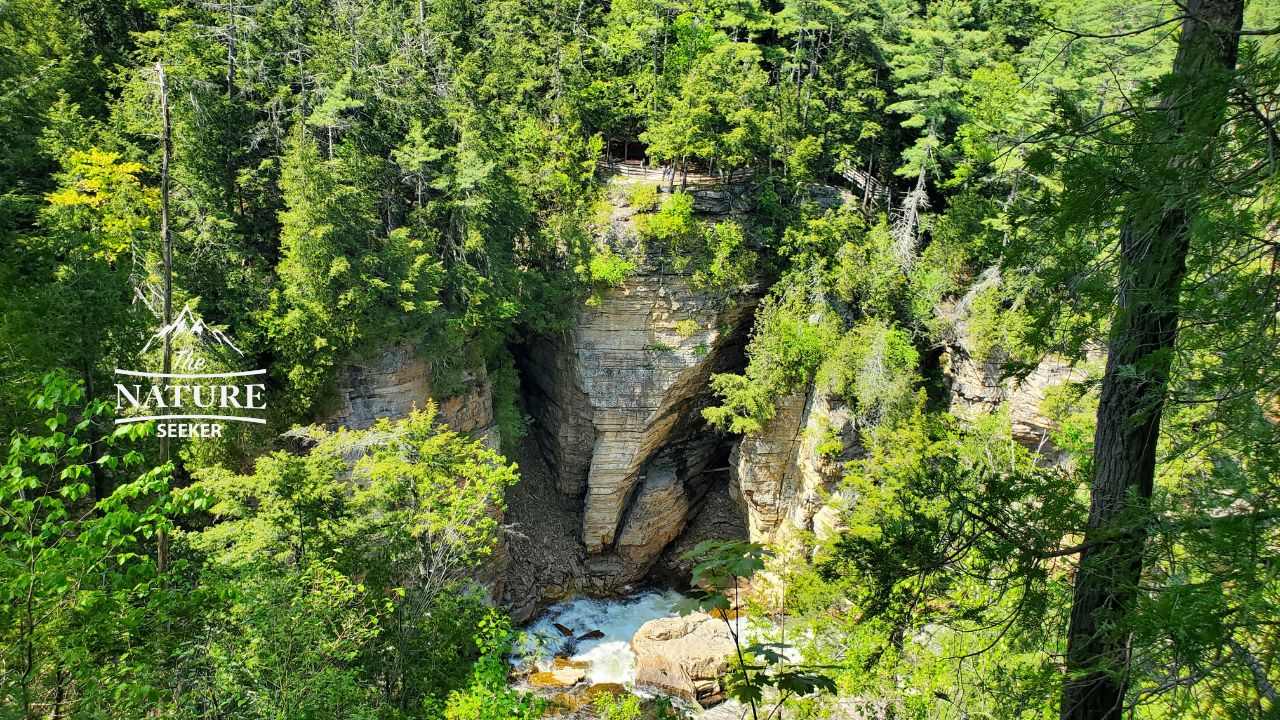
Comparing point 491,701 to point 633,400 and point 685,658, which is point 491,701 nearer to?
point 685,658

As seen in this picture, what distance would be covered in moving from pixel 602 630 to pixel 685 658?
3.89 meters

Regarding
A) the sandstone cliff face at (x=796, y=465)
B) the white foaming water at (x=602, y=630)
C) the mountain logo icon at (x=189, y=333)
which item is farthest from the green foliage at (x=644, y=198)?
the white foaming water at (x=602, y=630)

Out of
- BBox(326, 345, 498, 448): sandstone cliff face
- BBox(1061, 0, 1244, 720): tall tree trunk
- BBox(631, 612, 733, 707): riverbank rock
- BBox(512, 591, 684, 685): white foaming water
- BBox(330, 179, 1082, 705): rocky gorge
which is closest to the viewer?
BBox(1061, 0, 1244, 720): tall tree trunk

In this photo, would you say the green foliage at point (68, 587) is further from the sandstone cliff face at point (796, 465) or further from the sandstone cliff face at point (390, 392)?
the sandstone cliff face at point (796, 465)

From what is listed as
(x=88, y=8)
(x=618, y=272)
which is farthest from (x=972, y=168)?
(x=88, y=8)

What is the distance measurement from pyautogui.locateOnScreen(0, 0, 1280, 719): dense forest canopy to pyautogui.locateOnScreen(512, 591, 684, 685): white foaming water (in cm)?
312

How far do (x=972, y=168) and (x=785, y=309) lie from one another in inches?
230

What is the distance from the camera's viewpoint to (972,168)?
Answer: 16984mm

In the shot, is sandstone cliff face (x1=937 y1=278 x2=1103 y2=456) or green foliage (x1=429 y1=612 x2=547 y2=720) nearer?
green foliage (x1=429 y1=612 x2=547 y2=720)

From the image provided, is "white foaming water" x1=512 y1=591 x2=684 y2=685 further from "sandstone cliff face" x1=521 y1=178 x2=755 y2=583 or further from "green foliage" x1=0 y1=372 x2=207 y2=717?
"green foliage" x1=0 y1=372 x2=207 y2=717

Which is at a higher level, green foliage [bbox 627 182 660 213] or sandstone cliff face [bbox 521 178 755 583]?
green foliage [bbox 627 182 660 213]

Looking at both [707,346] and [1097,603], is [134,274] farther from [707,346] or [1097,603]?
[1097,603]

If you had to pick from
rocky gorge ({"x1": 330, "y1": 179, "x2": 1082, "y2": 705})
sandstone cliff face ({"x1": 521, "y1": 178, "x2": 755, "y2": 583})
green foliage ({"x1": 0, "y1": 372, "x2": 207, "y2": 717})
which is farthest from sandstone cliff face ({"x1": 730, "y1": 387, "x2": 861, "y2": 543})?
green foliage ({"x1": 0, "y1": 372, "x2": 207, "y2": 717})

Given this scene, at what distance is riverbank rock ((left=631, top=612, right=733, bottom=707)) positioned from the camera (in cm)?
1497
